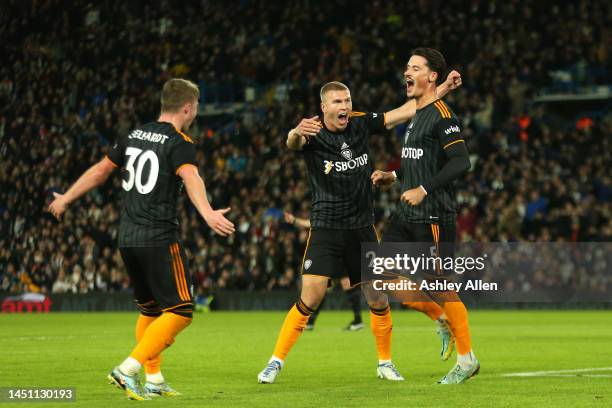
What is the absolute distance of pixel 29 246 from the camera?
96.4 feet

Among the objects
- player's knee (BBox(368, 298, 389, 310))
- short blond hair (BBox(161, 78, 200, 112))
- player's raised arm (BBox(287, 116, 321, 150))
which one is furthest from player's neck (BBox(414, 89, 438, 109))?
short blond hair (BBox(161, 78, 200, 112))

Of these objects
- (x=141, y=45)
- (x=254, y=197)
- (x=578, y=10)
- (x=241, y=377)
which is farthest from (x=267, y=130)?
(x=241, y=377)

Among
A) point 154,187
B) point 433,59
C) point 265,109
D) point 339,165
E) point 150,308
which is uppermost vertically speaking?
point 265,109

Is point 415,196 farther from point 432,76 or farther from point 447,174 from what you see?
point 432,76

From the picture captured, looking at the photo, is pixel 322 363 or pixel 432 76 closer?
pixel 432 76

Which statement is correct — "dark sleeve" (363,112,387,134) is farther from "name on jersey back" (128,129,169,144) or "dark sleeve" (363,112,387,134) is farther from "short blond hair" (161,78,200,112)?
"name on jersey back" (128,129,169,144)

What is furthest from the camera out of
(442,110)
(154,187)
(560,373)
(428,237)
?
(560,373)

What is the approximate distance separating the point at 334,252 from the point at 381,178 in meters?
0.80

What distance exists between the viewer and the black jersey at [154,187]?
910 centimetres

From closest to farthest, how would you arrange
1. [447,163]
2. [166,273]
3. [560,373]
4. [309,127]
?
[166,273], [447,163], [309,127], [560,373]

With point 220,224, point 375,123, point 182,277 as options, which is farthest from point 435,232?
point 220,224

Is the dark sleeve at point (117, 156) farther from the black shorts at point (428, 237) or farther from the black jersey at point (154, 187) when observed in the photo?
the black shorts at point (428, 237)

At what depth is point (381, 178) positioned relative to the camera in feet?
34.9

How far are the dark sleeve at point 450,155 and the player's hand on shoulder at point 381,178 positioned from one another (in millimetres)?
531
